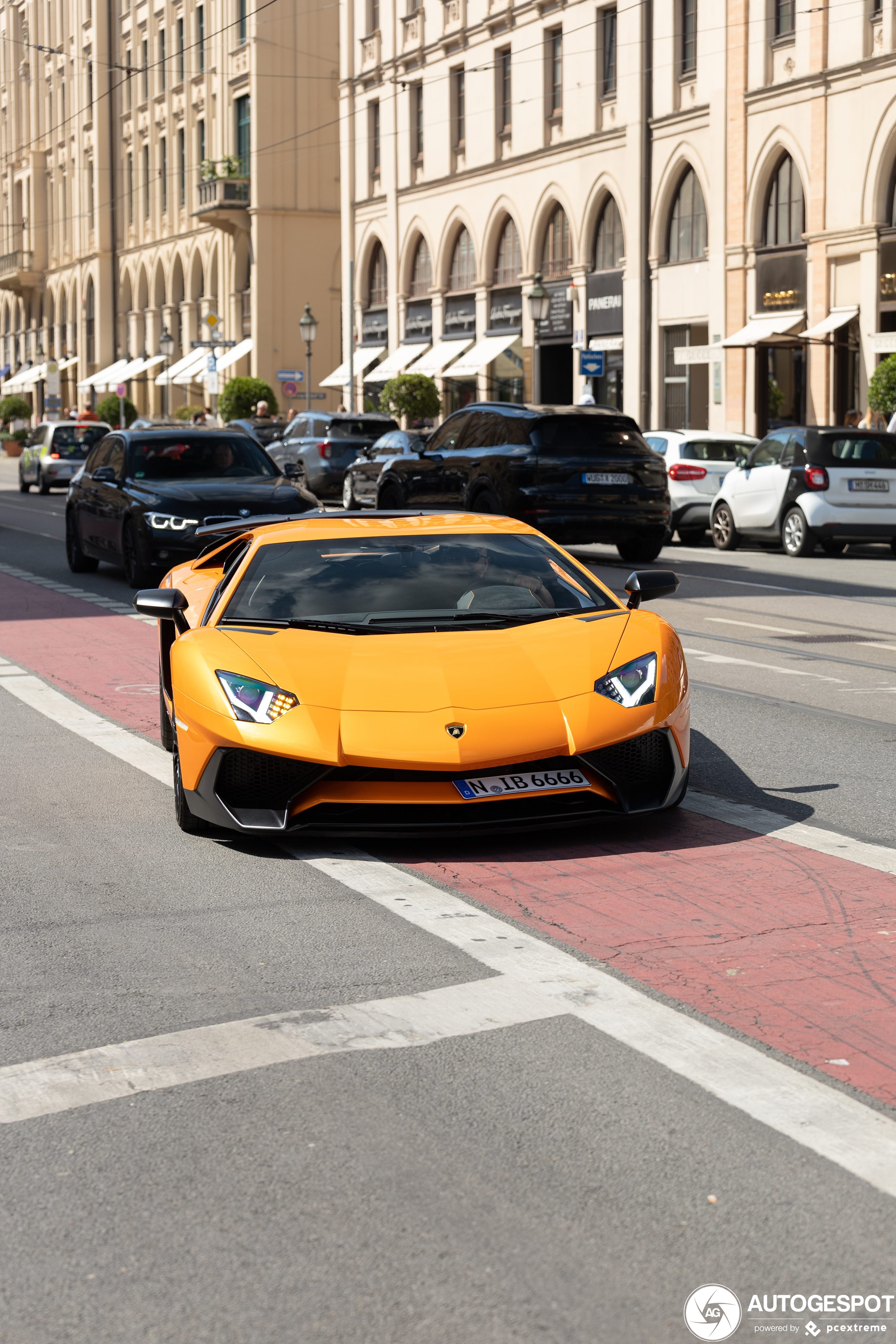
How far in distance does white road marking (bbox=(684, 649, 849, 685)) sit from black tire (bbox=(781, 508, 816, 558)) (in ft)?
33.7

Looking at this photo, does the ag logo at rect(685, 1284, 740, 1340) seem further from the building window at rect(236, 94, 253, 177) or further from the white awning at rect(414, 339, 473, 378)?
the building window at rect(236, 94, 253, 177)

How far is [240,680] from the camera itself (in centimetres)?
693

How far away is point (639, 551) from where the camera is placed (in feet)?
71.2

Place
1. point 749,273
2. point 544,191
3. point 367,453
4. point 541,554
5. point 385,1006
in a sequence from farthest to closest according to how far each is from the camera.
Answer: point 544,191 < point 749,273 < point 367,453 < point 541,554 < point 385,1006

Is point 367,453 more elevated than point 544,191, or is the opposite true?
point 544,191

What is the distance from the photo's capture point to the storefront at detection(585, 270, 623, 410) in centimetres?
4503

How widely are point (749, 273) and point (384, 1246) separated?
3856 centimetres

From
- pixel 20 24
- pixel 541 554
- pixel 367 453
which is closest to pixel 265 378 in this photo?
pixel 367 453

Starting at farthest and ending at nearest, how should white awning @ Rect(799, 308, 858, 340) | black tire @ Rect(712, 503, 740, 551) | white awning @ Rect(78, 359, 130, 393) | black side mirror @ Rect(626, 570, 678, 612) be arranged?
white awning @ Rect(78, 359, 130, 393) < white awning @ Rect(799, 308, 858, 340) < black tire @ Rect(712, 503, 740, 551) < black side mirror @ Rect(626, 570, 678, 612)

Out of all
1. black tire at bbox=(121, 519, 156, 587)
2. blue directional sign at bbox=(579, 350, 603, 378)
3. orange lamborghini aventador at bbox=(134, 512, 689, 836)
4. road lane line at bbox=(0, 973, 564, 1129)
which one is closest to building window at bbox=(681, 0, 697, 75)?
blue directional sign at bbox=(579, 350, 603, 378)

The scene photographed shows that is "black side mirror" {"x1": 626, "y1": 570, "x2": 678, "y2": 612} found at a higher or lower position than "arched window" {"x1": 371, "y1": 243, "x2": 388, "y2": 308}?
lower

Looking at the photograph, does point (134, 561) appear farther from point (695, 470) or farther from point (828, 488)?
point (695, 470)

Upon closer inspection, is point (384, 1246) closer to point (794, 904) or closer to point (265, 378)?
point (794, 904)

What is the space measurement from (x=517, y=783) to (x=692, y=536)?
21418 millimetres
